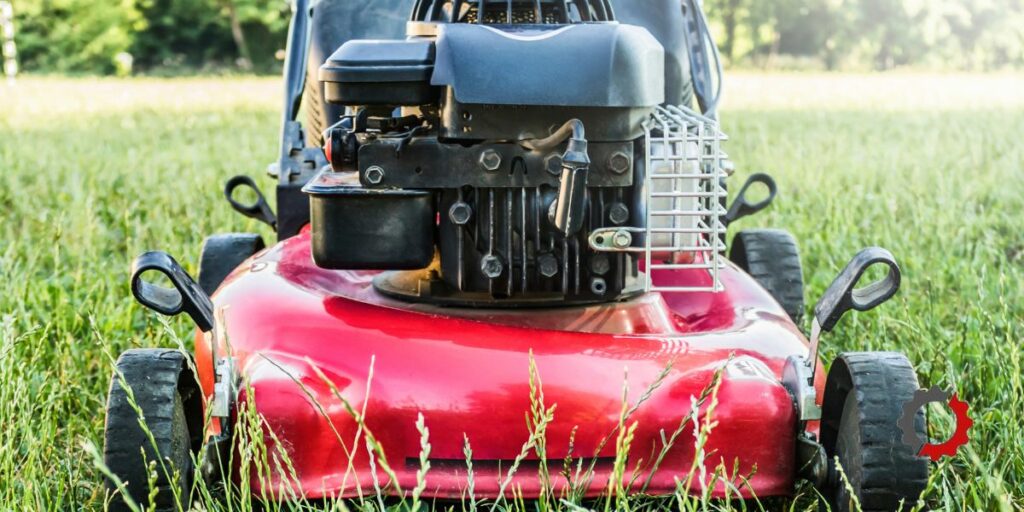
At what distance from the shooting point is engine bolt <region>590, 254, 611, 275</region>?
2.39 metres

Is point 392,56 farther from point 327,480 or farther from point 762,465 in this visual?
point 762,465

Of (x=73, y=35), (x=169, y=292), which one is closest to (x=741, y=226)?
(x=169, y=292)

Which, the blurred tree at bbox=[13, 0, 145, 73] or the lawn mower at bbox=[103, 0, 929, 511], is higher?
the lawn mower at bbox=[103, 0, 929, 511]

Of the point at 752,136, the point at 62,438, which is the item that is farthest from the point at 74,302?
the point at 752,136

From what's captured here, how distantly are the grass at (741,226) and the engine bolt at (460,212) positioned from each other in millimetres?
470

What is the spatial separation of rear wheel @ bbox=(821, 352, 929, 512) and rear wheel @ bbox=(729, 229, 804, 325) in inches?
47.6

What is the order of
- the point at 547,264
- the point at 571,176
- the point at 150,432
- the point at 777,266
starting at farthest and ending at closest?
the point at 777,266
the point at 547,264
the point at 571,176
the point at 150,432

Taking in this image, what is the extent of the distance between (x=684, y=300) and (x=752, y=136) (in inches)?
254

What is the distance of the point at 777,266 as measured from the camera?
11.1 ft

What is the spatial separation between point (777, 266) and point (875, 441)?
56.8 inches

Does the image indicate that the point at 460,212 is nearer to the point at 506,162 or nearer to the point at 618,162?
the point at 506,162

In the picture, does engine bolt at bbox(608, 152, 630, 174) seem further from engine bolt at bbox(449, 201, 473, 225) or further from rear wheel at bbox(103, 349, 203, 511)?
rear wheel at bbox(103, 349, 203, 511)

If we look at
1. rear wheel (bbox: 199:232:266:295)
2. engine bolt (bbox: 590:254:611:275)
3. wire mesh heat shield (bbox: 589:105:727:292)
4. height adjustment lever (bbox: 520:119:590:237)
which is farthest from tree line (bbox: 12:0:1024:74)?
height adjustment lever (bbox: 520:119:590:237)

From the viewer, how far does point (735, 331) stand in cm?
247
